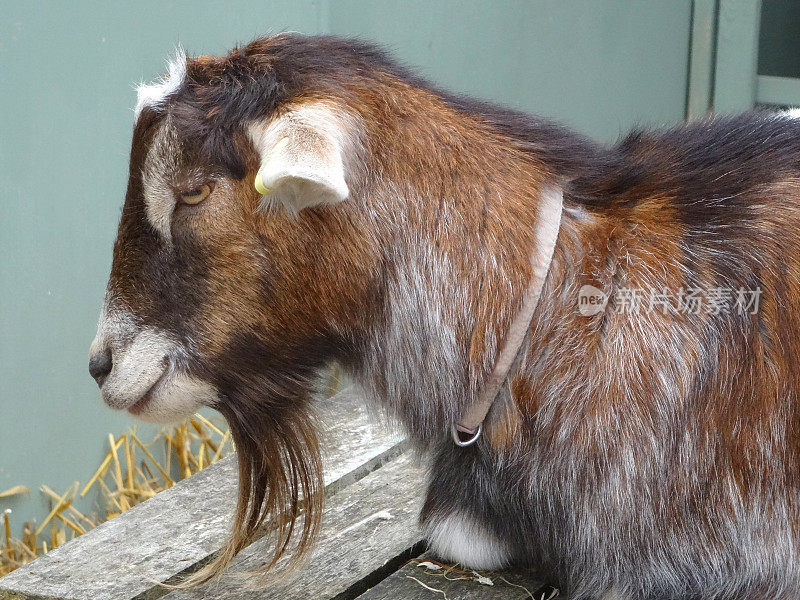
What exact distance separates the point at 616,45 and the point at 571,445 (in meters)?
3.39

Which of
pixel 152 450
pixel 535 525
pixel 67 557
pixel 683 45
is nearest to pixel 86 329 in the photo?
pixel 152 450

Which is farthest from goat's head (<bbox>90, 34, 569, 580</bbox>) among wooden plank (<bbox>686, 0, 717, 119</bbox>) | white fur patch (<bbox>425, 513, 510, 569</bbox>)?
wooden plank (<bbox>686, 0, 717, 119</bbox>)

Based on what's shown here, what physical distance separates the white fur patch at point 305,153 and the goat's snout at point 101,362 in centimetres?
43

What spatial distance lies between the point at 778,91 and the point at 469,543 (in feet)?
11.4

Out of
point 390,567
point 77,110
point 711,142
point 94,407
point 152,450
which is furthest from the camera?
point 152,450

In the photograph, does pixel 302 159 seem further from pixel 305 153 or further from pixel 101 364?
pixel 101 364

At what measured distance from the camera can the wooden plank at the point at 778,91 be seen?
15.5 ft

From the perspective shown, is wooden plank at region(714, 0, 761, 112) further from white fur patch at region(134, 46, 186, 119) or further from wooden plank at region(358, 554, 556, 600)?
white fur patch at region(134, 46, 186, 119)

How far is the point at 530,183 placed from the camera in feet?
6.09

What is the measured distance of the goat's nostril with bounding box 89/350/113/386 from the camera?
1.91 metres

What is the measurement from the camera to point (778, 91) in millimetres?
4801

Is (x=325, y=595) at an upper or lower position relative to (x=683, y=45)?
lower

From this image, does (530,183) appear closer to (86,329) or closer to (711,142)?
(711,142)

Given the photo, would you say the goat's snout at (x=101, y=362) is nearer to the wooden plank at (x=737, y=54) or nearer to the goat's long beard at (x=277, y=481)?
the goat's long beard at (x=277, y=481)
